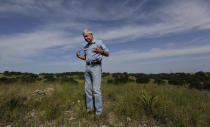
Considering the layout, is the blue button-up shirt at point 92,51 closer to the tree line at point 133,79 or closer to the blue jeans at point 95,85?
the blue jeans at point 95,85

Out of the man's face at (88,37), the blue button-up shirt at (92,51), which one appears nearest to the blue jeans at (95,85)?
the blue button-up shirt at (92,51)

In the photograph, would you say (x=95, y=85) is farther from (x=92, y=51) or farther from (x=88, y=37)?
(x=88, y=37)

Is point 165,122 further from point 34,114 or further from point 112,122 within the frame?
point 34,114

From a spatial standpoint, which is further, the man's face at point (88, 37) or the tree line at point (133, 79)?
the tree line at point (133, 79)

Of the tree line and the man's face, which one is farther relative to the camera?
the tree line

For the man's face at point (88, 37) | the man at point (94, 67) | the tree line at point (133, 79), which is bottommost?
the tree line at point (133, 79)

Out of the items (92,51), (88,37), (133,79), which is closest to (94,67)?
(92,51)

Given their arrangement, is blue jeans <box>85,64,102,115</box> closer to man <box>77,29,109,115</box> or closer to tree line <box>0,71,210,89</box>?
man <box>77,29,109,115</box>

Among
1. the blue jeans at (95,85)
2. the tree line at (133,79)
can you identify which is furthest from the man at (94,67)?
the tree line at (133,79)

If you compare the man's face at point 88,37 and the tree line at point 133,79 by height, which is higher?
the man's face at point 88,37

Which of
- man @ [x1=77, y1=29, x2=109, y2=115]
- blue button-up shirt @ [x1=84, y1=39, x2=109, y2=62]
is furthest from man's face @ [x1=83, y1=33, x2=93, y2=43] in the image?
blue button-up shirt @ [x1=84, y1=39, x2=109, y2=62]

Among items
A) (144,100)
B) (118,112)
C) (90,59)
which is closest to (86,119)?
(118,112)

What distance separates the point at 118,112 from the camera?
3207mm

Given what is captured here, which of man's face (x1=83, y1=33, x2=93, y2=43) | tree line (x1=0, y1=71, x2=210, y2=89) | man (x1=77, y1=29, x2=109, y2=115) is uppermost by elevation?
man's face (x1=83, y1=33, x2=93, y2=43)
